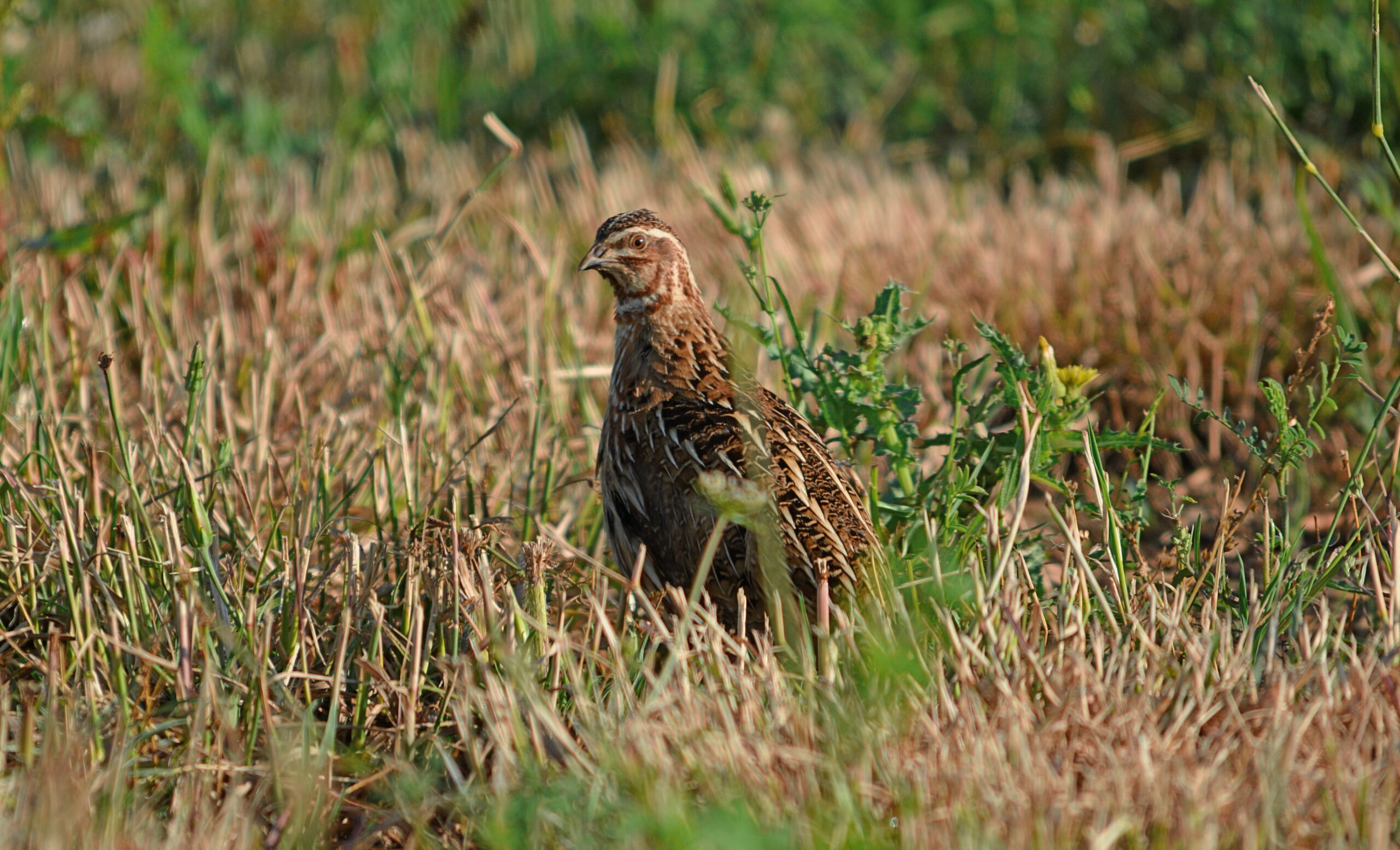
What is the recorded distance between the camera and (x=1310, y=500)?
416cm

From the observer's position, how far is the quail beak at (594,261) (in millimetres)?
3814

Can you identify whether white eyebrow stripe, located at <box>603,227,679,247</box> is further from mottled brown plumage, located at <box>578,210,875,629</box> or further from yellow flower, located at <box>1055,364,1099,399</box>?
yellow flower, located at <box>1055,364,1099,399</box>

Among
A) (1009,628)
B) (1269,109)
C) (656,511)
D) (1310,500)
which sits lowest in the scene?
(1310,500)

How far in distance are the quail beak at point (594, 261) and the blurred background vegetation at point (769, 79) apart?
3205 mm

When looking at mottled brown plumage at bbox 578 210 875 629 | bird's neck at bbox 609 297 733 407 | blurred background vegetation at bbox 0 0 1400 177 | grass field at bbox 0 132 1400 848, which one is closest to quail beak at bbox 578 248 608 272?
mottled brown plumage at bbox 578 210 875 629

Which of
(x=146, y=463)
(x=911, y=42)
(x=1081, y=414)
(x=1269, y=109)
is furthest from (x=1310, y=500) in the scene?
(x=911, y=42)

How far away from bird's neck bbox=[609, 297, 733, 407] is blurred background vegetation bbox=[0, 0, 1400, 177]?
3158 millimetres

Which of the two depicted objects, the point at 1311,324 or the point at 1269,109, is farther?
the point at 1311,324

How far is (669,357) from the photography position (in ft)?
12.0

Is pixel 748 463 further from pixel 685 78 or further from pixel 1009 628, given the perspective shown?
pixel 685 78

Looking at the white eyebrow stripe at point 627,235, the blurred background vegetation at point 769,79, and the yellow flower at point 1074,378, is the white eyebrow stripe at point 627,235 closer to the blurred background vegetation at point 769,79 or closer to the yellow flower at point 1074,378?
the yellow flower at point 1074,378

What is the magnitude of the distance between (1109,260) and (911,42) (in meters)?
2.82

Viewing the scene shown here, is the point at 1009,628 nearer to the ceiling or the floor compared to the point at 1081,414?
nearer to the floor

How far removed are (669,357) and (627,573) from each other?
61cm
